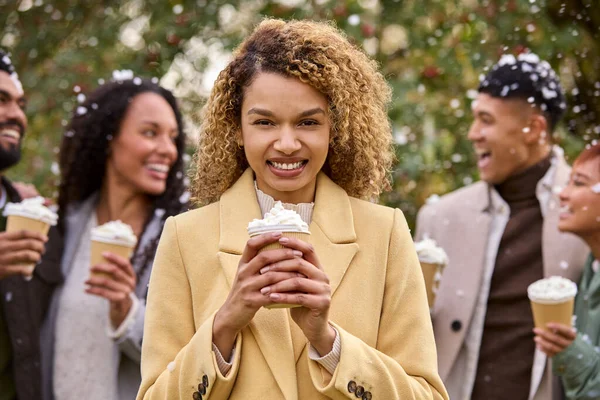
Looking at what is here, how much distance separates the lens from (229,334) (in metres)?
2.35

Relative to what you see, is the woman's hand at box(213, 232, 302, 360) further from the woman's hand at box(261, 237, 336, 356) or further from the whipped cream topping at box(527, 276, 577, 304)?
the whipped cream topping at box(527, 276, 577, 304)

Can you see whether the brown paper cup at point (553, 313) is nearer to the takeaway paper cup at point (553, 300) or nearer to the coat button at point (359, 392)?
the takeaway paper cup at point (553, 300)

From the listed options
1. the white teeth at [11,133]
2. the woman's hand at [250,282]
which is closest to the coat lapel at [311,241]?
the woman's hand at [250,282]

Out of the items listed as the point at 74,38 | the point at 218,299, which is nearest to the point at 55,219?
the point at 218,299

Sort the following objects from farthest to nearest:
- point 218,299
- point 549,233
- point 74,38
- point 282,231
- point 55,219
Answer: point 74,38 < point 549,233 < point 55,219 < point 218,299 < point 282,231

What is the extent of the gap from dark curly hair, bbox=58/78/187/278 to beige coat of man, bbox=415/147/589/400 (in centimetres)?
133

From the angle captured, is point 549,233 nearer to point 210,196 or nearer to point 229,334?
point 210,196

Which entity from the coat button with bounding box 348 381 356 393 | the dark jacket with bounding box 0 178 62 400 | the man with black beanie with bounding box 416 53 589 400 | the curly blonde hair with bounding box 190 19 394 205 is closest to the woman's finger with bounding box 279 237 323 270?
the coat button with bounding box 348 381 356 393

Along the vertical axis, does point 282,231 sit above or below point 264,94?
below

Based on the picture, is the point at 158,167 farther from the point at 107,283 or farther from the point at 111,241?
the point at 107,283

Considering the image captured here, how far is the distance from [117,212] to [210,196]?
2.15m

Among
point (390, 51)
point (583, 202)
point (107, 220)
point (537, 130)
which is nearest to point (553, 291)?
point (583, 202)

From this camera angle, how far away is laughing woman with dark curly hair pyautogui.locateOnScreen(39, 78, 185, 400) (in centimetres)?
430

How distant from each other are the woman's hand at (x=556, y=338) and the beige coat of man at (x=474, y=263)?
0.36 metres
